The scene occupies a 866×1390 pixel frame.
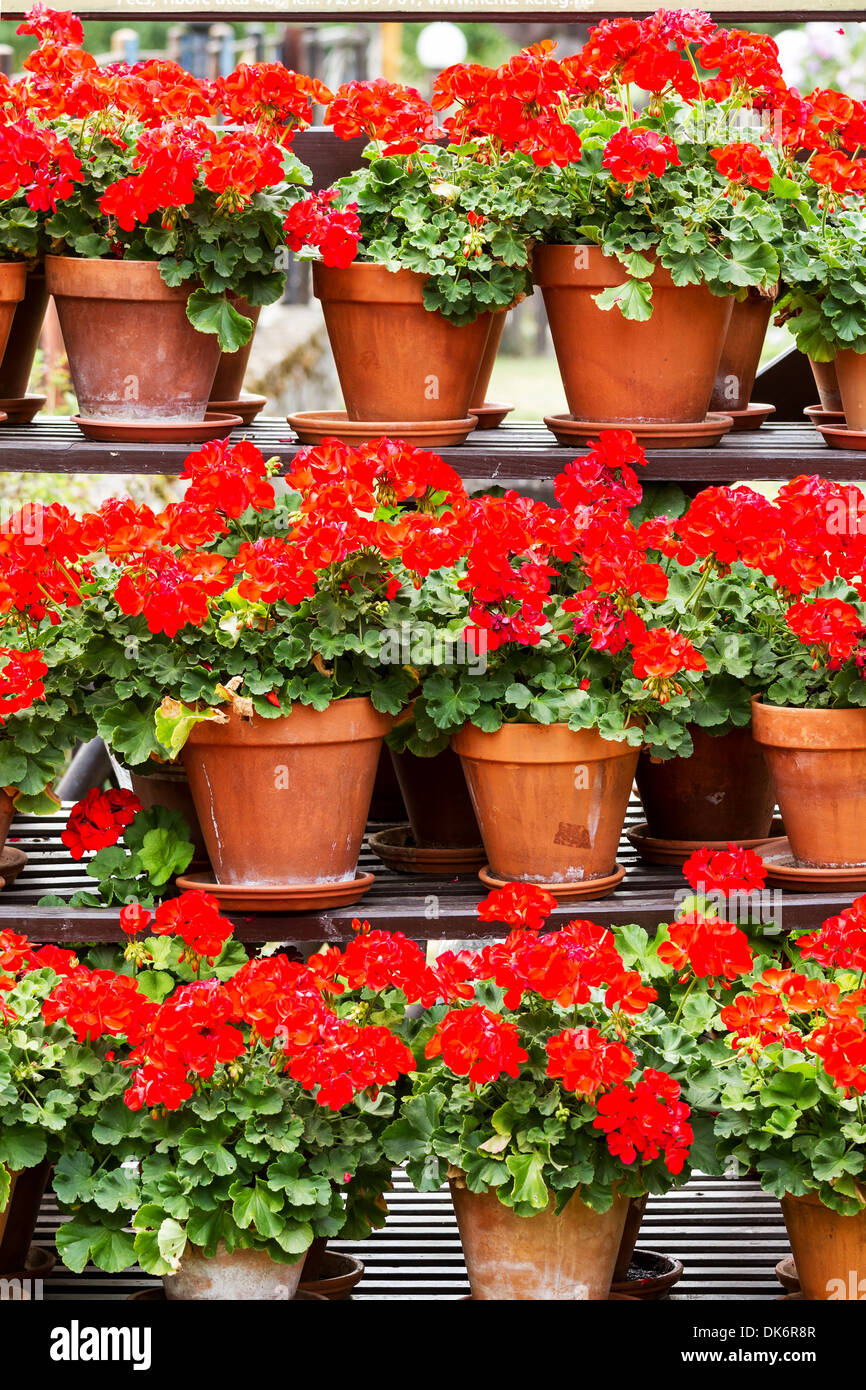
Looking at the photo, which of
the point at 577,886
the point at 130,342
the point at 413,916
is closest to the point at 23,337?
the point at 130,342

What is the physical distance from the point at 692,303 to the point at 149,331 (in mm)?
856

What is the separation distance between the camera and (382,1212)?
262 centimetres

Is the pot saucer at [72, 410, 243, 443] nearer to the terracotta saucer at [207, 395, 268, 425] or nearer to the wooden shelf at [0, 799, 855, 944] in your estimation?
the terracotta saucer at [207, 395, 268, 425]

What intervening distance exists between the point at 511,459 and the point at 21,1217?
141cm

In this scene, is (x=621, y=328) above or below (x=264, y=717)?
above

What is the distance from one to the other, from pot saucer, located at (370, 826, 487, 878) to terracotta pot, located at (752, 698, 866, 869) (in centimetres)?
53

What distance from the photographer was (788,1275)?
106 inches

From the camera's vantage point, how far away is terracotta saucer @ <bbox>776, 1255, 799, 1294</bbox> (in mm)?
2678

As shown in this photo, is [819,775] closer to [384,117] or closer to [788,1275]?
[788,1275]

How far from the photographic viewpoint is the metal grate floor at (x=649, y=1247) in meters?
2.76

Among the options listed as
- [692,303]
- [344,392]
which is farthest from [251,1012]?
[692,303]

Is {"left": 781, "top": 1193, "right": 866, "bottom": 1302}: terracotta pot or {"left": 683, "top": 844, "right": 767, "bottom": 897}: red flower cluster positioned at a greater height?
{"left": 683, "top": 844, "right": 767, "bottom": 897}: red flower cluster

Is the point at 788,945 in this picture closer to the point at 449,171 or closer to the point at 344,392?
the point at 344,392

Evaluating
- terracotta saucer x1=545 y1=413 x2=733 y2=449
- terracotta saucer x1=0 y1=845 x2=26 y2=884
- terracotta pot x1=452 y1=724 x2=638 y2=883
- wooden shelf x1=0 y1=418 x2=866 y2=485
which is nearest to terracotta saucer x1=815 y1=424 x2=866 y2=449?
wooden shelf x1=0 y1=418 x2=866 y2=485
